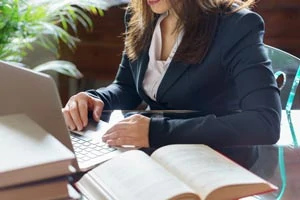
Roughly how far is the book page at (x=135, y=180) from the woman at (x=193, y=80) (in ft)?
0.66

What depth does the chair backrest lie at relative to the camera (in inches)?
63.0

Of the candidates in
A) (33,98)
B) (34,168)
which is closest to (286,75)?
(33,98)

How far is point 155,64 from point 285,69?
45 cm

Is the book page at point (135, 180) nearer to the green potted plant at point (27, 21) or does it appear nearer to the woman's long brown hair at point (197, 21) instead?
the woman's long brown hair at point (197, 21)

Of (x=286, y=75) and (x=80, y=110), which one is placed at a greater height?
(x=80, y=110)

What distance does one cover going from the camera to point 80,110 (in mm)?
1274

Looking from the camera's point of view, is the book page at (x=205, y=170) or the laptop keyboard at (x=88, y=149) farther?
the laptop keyboard at (x=88, y=149)

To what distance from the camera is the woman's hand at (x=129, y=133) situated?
1112mm

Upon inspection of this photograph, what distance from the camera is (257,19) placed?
129 cm

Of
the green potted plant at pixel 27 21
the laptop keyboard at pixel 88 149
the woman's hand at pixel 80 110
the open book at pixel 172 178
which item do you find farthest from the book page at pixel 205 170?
the green potted plant at pixel 27 21

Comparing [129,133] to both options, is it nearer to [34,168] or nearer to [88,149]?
[88,149]

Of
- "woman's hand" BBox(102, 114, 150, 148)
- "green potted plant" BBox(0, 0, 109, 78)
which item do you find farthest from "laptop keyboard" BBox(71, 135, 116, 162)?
"green potted plant" BBox(0, 0, 109, 78)

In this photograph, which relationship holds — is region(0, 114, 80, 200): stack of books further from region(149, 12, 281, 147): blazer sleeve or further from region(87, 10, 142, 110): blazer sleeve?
region(87, 10, 142, 110): blazer sleeve

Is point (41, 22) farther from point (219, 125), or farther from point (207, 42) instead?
point (219, 125)
